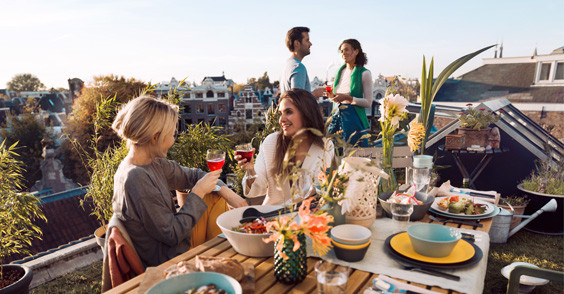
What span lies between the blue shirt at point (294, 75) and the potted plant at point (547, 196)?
121 inches

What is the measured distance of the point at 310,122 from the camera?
83.7 inches

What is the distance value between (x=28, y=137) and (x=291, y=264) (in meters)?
33.2

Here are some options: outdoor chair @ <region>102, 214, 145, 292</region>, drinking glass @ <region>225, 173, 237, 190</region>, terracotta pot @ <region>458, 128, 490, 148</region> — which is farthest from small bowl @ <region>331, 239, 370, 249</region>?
terracotta pot @ <region>458, 128, 490, 148</region>

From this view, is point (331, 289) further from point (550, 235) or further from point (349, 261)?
point (550, 235)

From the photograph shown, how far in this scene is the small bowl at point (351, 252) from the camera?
3.65ft

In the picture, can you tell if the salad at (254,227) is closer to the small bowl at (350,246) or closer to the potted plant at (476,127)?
the small bowl at (350,246)

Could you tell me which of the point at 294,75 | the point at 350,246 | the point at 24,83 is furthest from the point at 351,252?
the point at 24,83

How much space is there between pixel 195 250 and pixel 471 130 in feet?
13.3

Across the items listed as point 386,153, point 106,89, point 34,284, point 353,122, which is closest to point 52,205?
point 106,89

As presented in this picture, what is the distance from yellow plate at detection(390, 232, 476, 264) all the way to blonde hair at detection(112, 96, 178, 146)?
1.20m

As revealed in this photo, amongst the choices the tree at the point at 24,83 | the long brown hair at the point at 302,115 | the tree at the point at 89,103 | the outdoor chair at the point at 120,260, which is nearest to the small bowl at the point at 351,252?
the outdoor chair at the point at 120,260

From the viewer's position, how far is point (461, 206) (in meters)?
1.65

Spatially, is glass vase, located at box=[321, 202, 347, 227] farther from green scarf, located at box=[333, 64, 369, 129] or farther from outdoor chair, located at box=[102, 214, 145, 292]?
green scarf, located at box=[333, 64, 369, 129]

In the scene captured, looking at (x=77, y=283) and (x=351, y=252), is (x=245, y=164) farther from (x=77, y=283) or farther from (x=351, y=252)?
(x=77, y=283)
